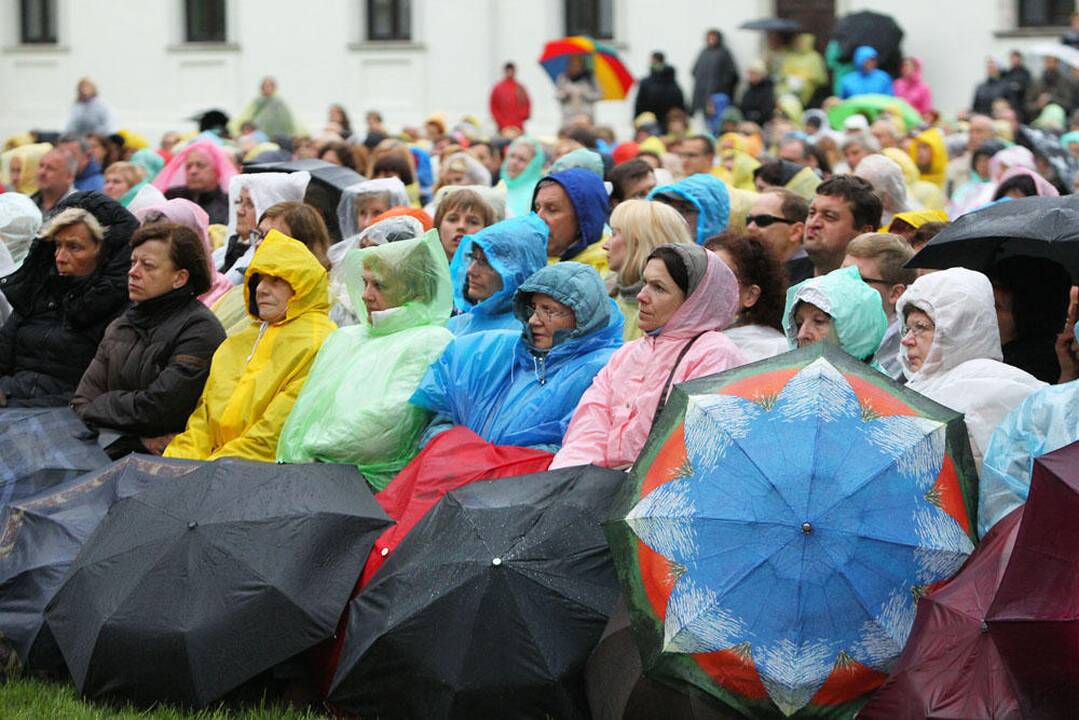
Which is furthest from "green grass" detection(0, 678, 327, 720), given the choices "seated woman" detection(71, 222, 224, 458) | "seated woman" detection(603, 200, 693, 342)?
"seated woman" detection(603, 200, 693, 342)

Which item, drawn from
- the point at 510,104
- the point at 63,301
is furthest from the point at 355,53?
the point at 63,301

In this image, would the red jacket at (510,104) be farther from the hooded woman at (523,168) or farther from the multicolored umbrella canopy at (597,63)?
the hooded woman at (523,168)

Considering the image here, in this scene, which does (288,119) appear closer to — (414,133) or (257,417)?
(414,133)

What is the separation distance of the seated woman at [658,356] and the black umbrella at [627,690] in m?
0.90

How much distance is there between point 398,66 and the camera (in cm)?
2995

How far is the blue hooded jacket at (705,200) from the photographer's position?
389 inches

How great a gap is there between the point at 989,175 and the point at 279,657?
26.9 feet

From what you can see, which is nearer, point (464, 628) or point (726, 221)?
point (464, 628)

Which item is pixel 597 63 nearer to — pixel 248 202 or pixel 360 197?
pixel 360 197

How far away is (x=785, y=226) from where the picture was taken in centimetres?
941

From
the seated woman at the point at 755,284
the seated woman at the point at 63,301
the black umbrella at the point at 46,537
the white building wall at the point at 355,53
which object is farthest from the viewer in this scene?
the white building wall at the point at 355,53

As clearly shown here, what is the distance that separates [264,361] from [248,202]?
7.61 feet

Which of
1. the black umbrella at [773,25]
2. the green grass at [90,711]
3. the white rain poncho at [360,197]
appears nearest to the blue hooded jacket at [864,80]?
the black umbrella at [773,25]

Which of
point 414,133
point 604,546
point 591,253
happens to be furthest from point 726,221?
point 414,133
